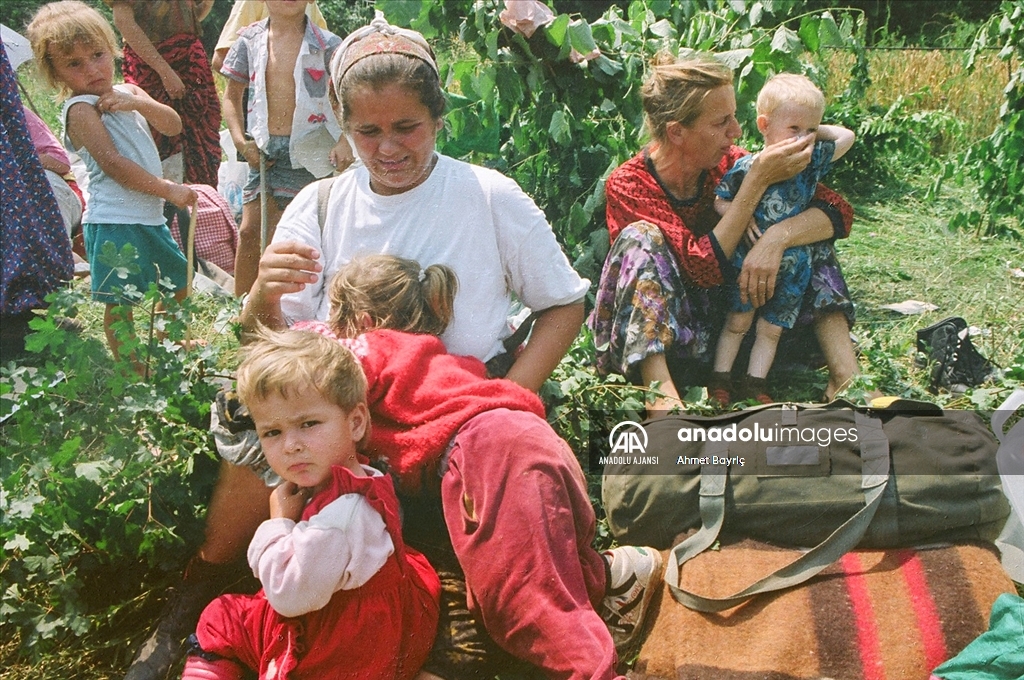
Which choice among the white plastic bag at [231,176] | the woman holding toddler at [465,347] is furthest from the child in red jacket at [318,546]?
the white plastic bag at [231,176]

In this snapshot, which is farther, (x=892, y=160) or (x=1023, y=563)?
(x=892, y=160)

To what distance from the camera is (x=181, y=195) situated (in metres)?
2.21

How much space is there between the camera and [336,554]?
1.62 meters

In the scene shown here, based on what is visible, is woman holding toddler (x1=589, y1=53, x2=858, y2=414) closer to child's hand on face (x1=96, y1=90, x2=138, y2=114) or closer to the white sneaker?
the white sneaker

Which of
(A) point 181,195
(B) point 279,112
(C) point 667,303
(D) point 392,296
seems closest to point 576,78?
(C) point 667,303

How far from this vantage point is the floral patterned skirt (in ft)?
7.94

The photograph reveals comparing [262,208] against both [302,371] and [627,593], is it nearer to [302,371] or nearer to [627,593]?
[302,371]

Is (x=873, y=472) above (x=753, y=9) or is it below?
below

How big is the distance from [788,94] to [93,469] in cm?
178

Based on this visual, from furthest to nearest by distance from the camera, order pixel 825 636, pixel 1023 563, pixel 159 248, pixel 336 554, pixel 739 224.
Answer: pixel 739 224, pixel 159 248, pixel 1023 563, pixel 825 636, pixel 336 554

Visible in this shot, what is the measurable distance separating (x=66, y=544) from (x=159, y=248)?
0.70 m

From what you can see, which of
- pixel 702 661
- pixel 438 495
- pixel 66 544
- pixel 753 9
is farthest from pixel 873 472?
pixel 66 544

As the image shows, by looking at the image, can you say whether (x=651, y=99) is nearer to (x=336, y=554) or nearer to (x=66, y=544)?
(x=336, y=554)

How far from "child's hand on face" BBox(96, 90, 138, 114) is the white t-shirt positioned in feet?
1.37
